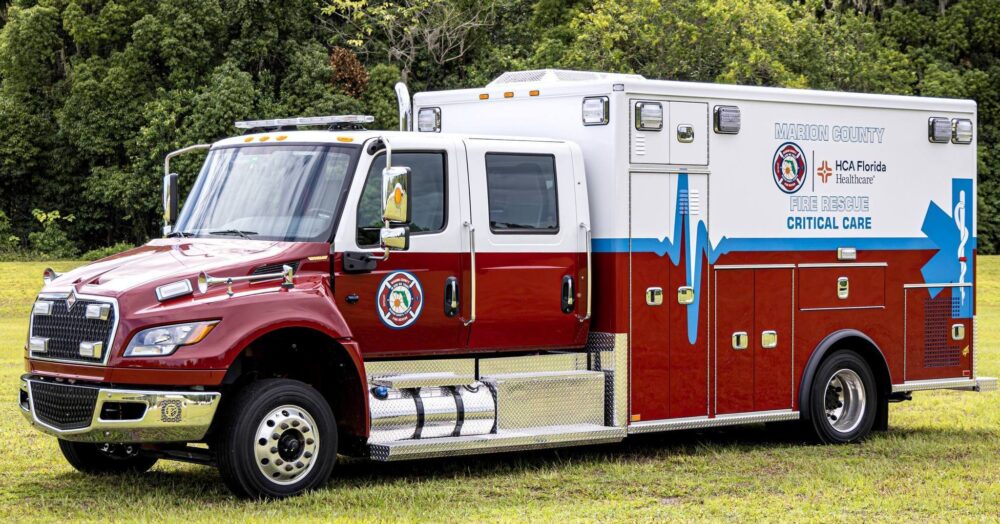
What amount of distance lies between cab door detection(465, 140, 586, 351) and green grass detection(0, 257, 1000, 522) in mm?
1060

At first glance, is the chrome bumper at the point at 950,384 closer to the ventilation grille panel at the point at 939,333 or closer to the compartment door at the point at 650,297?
the ventilation grille panel at the point at 939,333

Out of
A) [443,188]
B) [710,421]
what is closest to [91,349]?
[443,188]

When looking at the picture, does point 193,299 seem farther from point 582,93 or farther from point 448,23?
point 448,23

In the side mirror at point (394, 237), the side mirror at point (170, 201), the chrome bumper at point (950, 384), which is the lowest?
the chrome bumper at point (950, 384)

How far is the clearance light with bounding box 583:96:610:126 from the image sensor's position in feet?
37.0

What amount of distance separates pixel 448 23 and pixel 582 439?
31677mm

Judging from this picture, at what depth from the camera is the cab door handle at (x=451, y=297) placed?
34.4ft

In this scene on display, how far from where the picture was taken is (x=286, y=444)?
9.50m

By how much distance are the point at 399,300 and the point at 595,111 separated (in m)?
2.31

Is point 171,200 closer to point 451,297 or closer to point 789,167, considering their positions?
point 451,297

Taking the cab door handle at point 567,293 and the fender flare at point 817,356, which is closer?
the cab door handle at point 567,293

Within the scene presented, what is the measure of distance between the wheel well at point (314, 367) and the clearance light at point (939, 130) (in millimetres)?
6292

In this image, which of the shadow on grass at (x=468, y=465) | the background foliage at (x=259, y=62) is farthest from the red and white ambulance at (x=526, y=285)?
the background foliage at (x=259, y=62)

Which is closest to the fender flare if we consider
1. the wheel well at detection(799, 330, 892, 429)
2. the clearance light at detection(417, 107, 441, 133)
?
the wheel well at detection(799, 330, 892, 429)
